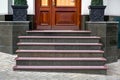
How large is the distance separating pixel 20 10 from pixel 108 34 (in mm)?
2917

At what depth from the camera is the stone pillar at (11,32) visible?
9.59m

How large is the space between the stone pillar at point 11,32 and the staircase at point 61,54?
1.67 feet

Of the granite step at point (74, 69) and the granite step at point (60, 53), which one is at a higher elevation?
the granite step at point (60, 53)

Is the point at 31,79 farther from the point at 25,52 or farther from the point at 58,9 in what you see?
the point at 58,9

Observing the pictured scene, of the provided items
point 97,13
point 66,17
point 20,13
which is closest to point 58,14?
point 66,17

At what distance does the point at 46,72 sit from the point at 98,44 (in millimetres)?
1802

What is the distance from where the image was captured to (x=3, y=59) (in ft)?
30.2

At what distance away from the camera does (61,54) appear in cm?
846

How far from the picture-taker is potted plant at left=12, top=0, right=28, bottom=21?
9716 millimetres

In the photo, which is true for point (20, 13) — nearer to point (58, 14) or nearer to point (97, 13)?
point (58, 14)

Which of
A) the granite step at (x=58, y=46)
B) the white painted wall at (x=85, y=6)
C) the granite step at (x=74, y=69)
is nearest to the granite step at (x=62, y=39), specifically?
the granite step at (x=58, y=46)

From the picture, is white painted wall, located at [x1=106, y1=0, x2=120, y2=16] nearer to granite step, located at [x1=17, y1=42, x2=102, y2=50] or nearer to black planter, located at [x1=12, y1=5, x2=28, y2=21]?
granite step, located at [x1=17, y1=42, x2=102, y2=50]

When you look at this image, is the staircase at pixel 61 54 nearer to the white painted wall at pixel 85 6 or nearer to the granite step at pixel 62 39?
the granite step at pixel 62 39

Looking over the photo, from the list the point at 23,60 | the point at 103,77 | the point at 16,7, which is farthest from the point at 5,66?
the point at 103,77
